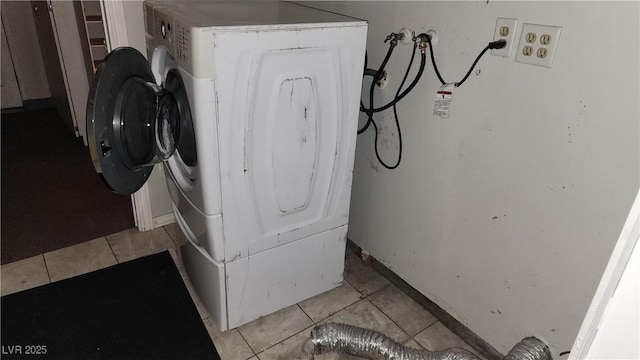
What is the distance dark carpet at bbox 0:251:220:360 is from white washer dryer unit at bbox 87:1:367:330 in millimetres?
152

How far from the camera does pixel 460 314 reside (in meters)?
1.80

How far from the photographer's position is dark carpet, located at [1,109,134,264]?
2.33 meters

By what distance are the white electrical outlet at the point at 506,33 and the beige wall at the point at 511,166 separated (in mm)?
A: 22

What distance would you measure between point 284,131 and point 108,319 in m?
→ 1.14

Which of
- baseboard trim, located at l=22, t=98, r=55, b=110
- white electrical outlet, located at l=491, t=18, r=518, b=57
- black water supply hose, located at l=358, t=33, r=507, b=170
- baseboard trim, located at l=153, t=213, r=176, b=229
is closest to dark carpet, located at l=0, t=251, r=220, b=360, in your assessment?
baseboard trim, located at l=153, t=213, r=176, b=229

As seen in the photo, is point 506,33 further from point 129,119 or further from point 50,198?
point 50,198

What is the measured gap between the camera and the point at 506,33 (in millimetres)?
1354

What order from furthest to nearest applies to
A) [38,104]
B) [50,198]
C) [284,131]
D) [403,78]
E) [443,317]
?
[38,104] → [50,198] → [443,317] → [403,78] → [284,131]

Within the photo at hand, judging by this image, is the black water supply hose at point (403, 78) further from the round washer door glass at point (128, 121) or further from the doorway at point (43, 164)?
the doorway at point (43, 164)

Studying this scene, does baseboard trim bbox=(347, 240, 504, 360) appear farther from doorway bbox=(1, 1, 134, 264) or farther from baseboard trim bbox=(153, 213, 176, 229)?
doorway bbox=(1, 1, 134, 264)

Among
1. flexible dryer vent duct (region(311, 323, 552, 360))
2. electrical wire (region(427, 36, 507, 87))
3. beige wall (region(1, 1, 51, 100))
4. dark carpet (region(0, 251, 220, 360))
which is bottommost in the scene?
dark carpet (region(0, 251, 220, 360))

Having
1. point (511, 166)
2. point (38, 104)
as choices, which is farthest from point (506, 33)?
point (38, 104)

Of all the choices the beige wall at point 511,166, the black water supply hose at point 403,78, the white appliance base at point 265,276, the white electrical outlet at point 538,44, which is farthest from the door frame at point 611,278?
the white appliance base at point 265,276

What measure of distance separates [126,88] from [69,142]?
2403 mm
